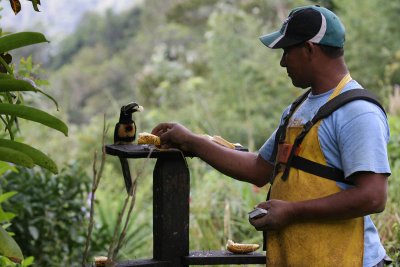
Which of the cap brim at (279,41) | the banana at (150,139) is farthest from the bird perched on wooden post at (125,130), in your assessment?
the cap brim at (279,41)

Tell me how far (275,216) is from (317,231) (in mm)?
131

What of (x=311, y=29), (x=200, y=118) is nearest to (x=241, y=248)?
(x=311, y=29)

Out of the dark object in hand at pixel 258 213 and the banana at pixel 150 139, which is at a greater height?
the banana at pixel 150 139

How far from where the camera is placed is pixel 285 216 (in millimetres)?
2369

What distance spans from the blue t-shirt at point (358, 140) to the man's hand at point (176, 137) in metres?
0.42

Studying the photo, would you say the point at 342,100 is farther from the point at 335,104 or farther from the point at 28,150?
the point at 28,150

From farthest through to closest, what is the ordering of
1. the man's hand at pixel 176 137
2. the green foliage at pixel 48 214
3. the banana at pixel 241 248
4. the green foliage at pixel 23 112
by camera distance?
the green foliage at pixel 48 214, the banana at pixel 241 248, the man's hand at pixel 176 137, the green foliage at pixel 23 112

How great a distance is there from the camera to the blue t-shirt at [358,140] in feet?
7.39

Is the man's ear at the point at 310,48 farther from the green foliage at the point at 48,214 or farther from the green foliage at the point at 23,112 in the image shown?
the green foliage at the point at 48,214

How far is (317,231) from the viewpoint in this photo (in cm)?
238

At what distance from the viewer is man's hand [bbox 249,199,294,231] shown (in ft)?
7.76

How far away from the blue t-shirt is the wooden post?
536mm

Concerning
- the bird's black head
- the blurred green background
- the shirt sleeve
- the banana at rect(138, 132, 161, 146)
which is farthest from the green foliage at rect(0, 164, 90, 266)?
the shirt sleeve

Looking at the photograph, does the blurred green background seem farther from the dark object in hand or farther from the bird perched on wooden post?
the dark object in hand
